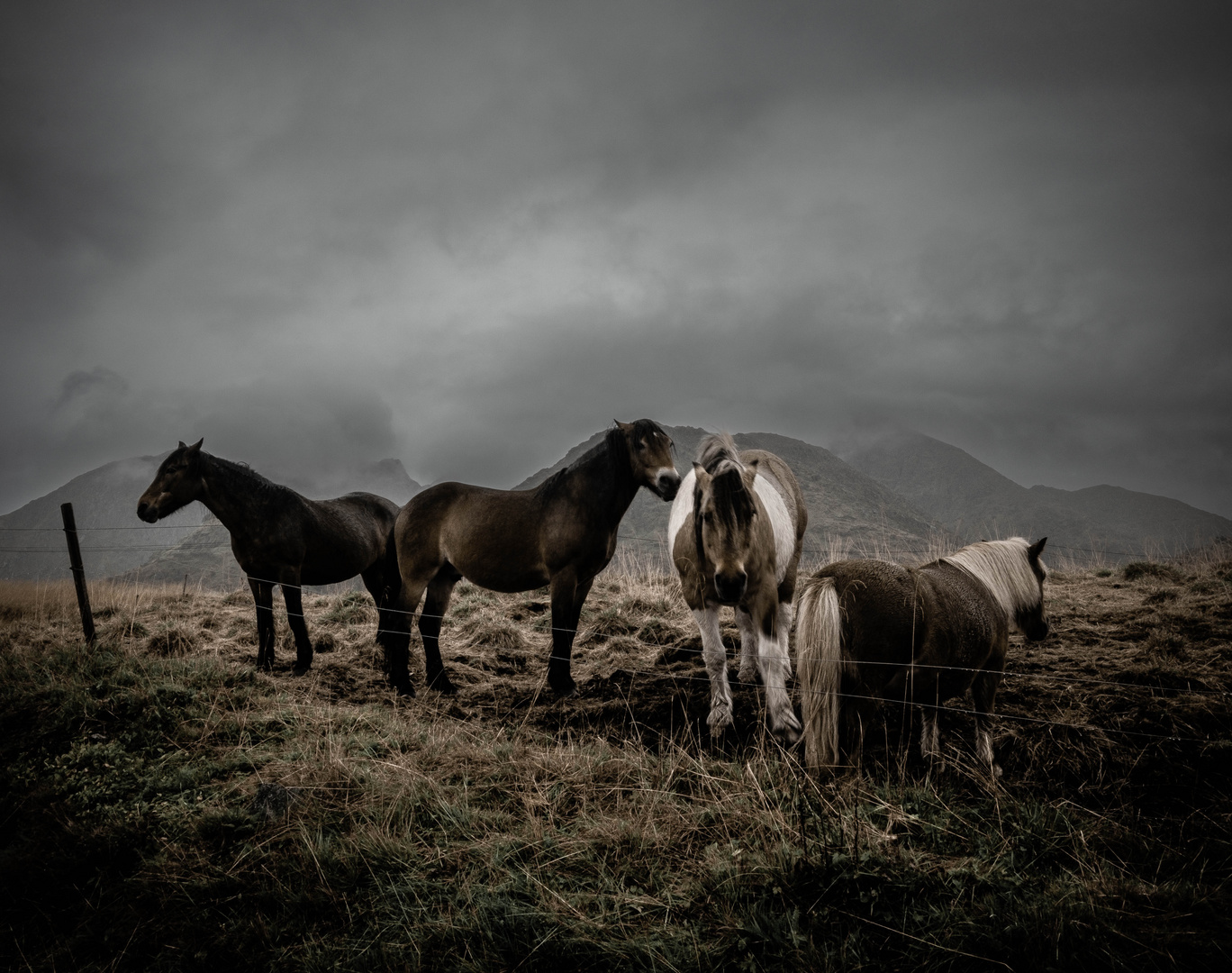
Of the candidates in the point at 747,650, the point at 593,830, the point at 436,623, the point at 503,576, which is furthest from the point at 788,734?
the point at 436,623

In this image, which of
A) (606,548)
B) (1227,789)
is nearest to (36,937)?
(606,548)

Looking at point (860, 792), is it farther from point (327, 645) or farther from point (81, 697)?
point (327, 645)

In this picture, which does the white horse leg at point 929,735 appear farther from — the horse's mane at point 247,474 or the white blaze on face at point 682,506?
the horse's mane at point 247,474

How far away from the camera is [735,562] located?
4082 mm

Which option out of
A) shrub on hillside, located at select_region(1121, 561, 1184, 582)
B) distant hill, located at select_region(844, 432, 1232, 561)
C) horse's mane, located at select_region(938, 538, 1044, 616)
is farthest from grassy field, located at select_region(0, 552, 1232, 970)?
distant hill, located at select_region(844, 432, 1232, 561)

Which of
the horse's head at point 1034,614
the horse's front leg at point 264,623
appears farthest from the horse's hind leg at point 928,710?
the horse's front leg at point 264,623

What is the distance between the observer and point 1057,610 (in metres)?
7.28

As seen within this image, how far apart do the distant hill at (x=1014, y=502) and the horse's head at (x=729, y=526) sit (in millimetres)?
117862

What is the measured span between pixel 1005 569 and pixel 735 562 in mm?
2030

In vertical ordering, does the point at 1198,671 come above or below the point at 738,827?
below

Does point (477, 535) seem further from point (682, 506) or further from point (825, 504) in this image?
point (825, 504)

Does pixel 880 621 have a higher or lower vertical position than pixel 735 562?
lower

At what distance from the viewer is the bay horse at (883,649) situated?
3418mm

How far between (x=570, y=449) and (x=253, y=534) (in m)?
118
